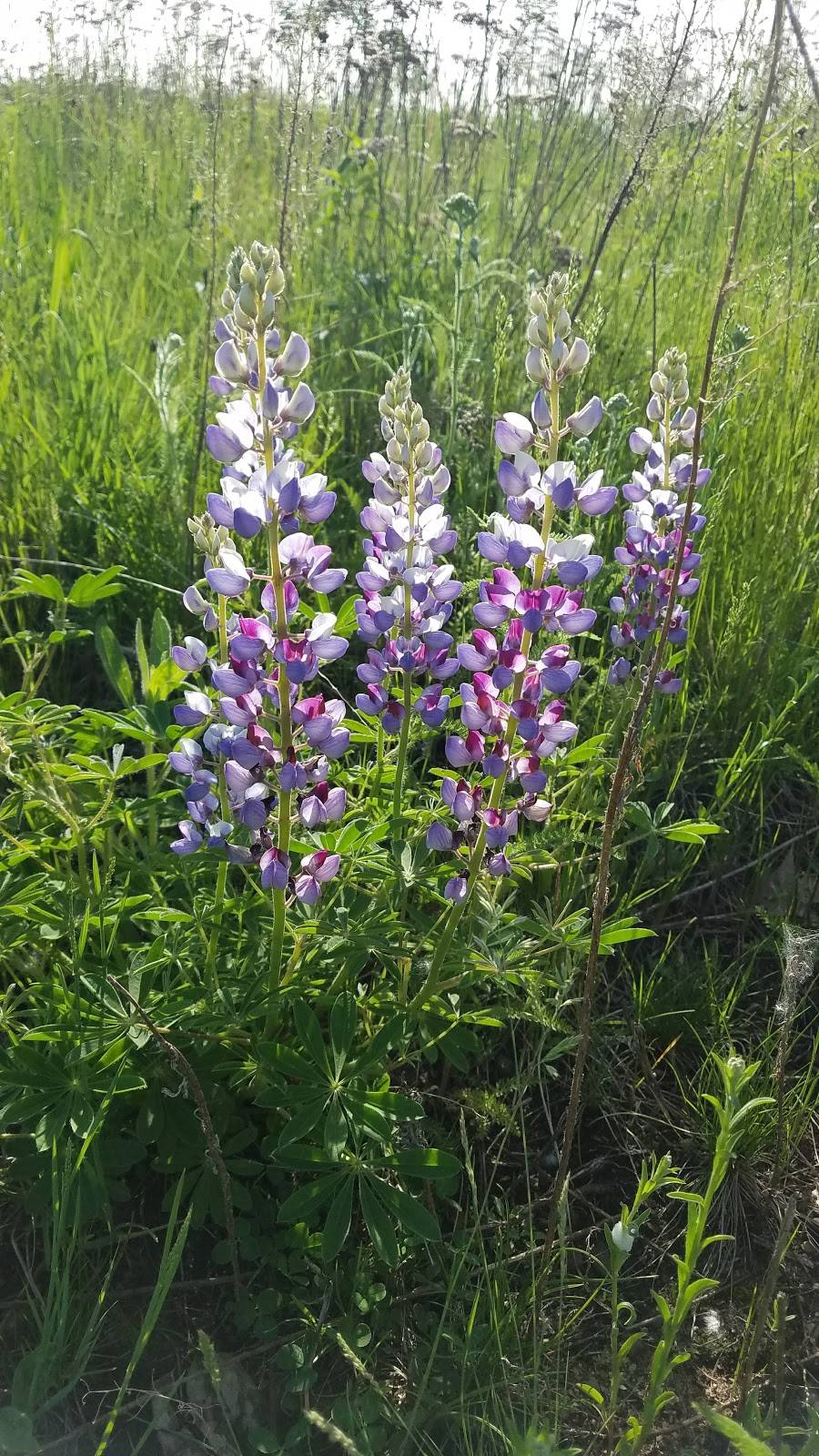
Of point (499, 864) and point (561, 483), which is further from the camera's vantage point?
point (499, 864)

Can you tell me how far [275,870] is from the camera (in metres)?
1.48

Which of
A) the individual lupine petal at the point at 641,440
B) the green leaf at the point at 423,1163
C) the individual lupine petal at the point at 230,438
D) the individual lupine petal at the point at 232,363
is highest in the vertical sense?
the individual lupine petal at the point at 232,363

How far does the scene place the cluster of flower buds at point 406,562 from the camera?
161cm

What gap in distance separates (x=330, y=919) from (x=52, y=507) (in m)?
1.10

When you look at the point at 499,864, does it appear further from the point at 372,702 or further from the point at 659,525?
the point at 659,525

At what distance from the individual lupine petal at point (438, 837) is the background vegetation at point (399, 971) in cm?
14

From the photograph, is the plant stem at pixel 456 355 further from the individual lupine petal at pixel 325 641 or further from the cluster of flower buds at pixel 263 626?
the individual lupine petal at pixel 325 641

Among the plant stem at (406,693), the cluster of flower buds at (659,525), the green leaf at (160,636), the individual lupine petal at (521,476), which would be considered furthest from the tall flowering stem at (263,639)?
the cluster of flower buds at (659,525)

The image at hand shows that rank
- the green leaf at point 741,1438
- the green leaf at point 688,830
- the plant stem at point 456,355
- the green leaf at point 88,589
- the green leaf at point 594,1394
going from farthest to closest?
the plant stem at point 456,355
the green leaf at point 88,589
the green leaf at point 688,830
the green leaf at point 594,1394
the green leaf at point 741,1438

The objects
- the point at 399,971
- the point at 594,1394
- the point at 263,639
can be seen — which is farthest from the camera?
the point at 399,971

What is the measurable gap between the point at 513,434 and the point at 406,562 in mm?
283

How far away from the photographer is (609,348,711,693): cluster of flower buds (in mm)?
1938

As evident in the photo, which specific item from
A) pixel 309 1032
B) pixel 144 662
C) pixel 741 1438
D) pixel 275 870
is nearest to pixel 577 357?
pixel 275 870

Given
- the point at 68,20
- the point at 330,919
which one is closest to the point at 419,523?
the point at 330,919
